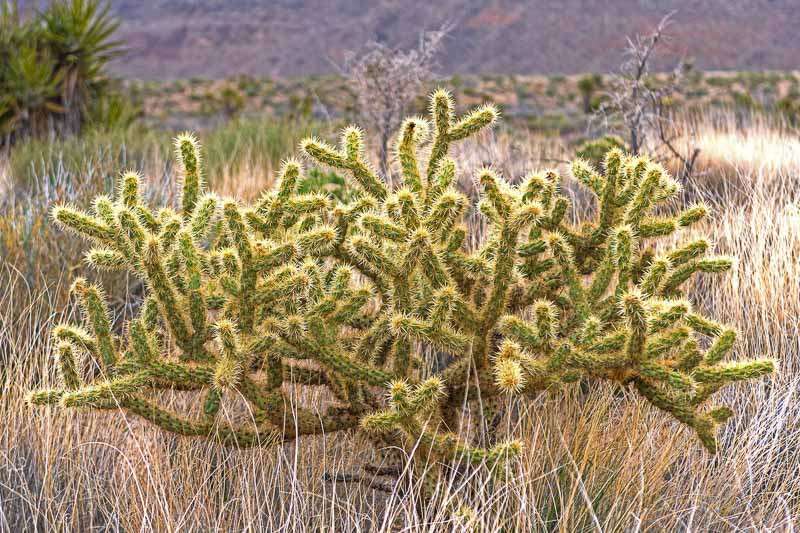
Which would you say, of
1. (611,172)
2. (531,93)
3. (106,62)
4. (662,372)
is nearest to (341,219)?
(611,172)

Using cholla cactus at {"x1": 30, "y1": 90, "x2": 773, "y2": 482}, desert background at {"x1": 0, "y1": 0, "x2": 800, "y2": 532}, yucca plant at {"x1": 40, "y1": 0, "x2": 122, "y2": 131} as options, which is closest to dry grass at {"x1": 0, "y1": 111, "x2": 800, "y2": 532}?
desert background at {"x1": 0, "y1": 0, "x2": 800, "y2": 532}

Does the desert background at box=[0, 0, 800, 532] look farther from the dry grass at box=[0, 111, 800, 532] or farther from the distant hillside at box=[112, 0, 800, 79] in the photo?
the distant hillside at box=[112, 0, 800, 79]

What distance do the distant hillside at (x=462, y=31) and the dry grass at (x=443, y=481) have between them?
59.8 meters

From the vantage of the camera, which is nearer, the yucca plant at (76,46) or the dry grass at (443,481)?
the dry grass at (443,481)

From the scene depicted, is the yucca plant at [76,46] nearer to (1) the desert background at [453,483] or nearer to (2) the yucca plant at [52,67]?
(2) the yucca plant at [52,67]

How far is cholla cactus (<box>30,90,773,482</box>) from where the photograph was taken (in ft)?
7.38

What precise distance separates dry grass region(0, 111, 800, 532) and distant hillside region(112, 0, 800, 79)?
5983 centimetres

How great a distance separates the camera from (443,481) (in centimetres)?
234

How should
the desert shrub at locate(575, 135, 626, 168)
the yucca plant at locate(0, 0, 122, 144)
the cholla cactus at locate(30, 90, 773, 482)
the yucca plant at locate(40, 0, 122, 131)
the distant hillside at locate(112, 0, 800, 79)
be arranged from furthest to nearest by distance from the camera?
1. the distant hillside at locate(112, 0, 800, 79)
2. the yucca plant at locate(40, 0, 122, 131)
3. the yucca plant at locate(0, 0, 122, 144)
4. the desert shrub at locate(575, 135, 626, 168)
5. the cholla cactus at locate(30, 90, 773, 482)

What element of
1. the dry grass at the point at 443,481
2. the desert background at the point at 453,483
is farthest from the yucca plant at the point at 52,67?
the dry grass at the point at 443,481

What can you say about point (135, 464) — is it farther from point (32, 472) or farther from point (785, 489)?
point (785, 489)

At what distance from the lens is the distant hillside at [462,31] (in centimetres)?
8119

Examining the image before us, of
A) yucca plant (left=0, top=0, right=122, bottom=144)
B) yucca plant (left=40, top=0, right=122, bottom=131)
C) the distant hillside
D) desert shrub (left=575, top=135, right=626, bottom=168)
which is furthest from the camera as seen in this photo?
the distant hillside

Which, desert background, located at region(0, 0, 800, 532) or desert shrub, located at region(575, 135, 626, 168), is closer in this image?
desert background, located at region(0, 0, 800, 532)
